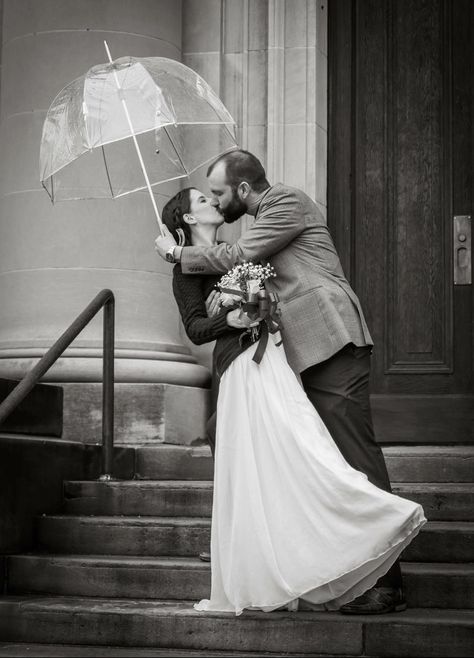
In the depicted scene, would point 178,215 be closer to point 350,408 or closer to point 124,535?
point 350,408

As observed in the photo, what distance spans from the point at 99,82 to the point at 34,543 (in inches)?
99.2

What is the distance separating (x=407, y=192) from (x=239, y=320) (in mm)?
3293

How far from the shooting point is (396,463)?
22.1 ft

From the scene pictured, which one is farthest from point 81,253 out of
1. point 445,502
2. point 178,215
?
point 445,502

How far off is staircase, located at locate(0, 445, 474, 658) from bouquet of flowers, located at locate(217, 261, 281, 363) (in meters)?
1.24

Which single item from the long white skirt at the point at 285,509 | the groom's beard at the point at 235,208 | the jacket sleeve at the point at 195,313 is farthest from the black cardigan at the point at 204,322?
the groom's beard at the point at 235,208

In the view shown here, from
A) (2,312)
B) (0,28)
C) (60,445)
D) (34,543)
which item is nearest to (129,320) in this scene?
(2,312)

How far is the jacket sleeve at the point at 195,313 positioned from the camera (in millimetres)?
5461

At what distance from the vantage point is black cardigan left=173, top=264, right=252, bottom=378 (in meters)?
5.45

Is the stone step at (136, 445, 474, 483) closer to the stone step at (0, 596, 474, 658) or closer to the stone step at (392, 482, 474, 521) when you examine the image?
the stone step at (392, 482, 474, 521)

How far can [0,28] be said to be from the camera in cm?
898

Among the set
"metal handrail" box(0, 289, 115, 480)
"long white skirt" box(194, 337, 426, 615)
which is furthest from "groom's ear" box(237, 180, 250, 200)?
"metal handrail" box(0, 289, 115, 480)

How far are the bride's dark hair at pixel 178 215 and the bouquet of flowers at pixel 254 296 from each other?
46cm

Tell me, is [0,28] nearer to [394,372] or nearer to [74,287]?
[74,287]
